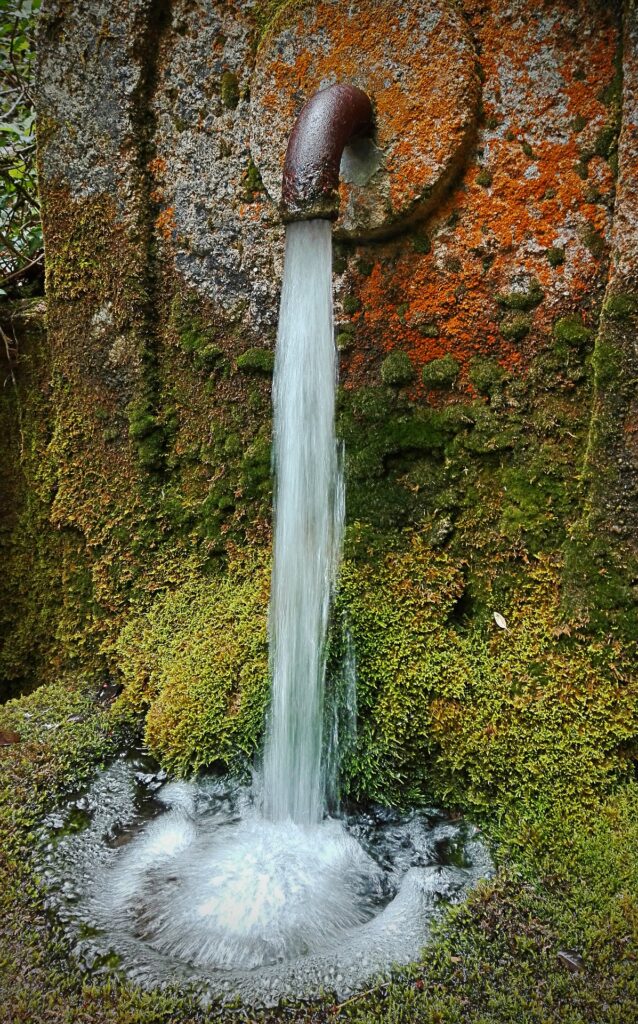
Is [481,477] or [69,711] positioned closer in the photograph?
[481,477]

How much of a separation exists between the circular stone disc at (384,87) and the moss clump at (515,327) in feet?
1.74

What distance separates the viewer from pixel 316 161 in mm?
2238

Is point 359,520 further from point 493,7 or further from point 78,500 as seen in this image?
point 493,7

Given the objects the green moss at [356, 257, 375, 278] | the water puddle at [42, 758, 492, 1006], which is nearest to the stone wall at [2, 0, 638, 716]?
the green moss at [356, 257, 375, 278]

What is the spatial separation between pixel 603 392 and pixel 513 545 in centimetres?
64

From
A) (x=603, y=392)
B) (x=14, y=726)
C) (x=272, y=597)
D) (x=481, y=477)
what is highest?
(x=603, y=392)

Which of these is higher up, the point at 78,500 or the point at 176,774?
the point at 78,500

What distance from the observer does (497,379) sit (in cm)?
263

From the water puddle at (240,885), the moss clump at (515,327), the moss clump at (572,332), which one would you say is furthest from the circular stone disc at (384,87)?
the water puddle at (240,885)

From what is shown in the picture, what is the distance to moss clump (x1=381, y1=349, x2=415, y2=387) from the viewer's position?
277 centimetres

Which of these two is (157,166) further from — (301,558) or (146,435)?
(301,558)

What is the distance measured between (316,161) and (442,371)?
0.89 meters

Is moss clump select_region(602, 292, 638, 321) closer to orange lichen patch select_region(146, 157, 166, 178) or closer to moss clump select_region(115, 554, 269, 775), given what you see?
moss clump select_region(115, 554, 269, 775)

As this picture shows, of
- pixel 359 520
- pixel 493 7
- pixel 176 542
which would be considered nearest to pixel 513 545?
pixel 359 520
